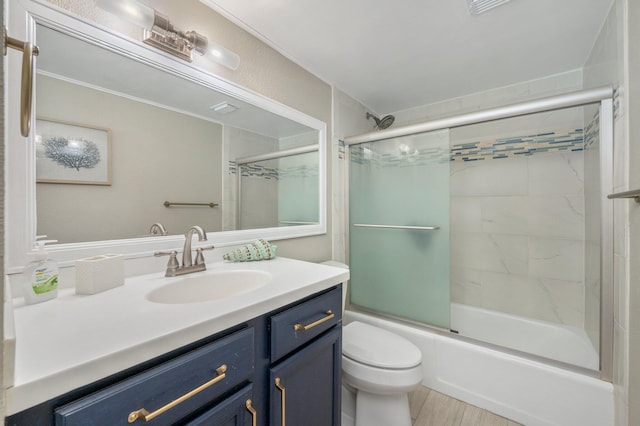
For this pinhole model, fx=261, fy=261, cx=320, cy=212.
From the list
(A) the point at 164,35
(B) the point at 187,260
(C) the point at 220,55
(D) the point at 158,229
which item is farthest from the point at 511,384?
(A) the point at 164,35

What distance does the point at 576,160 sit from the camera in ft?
6.24

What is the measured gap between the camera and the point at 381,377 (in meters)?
1.23

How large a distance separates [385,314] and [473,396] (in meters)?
0.68

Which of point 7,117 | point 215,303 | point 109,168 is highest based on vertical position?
point 7,117

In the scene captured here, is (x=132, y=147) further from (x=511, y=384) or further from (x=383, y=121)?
(x=511, y=384)

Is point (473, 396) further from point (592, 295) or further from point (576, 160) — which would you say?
point (576, 160)

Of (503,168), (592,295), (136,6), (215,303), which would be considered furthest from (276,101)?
(592,295)

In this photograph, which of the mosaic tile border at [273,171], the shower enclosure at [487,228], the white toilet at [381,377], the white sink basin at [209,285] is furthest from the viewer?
the shower enclosure at [487,228]

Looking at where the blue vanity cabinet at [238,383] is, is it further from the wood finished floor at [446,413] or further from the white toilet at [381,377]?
the wood finished floor at [446,413]

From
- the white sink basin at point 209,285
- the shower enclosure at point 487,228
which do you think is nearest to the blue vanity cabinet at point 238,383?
the white sink basin at point 209,285

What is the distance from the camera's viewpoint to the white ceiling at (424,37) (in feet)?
4.31

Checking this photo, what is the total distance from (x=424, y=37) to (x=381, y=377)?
1.86 m

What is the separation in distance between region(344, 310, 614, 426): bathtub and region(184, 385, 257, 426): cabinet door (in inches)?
54.1

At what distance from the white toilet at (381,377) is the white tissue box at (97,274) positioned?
107cm
